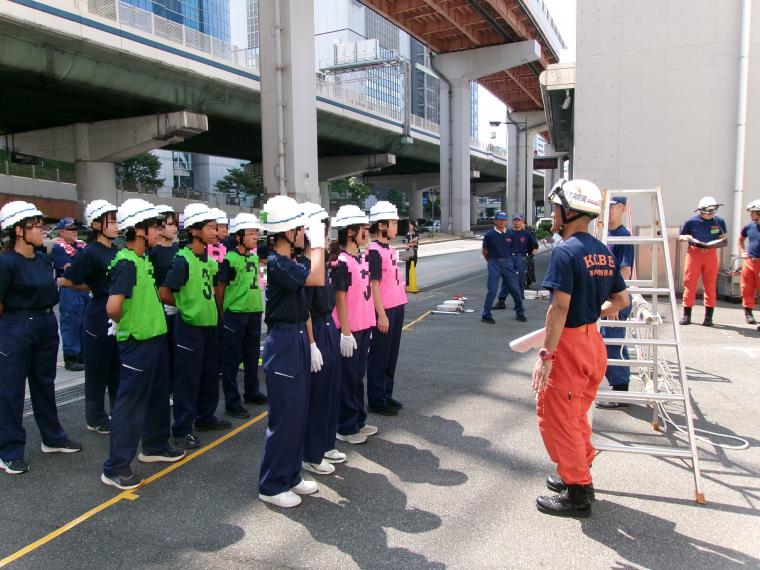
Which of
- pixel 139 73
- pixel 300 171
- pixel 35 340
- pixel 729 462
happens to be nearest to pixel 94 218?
pixel 35 340

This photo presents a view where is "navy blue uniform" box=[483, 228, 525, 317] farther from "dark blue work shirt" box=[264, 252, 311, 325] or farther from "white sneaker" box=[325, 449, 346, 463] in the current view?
"dark blue work shirt" box=[264, 252, 311, 325]

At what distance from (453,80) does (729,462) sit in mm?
43242

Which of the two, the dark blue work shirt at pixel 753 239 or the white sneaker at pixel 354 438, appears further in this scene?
the dark blue work shirt at pixel 753 239

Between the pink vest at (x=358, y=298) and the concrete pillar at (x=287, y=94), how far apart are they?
1682 centimetres

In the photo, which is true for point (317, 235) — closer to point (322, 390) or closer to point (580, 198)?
point (322, 390)

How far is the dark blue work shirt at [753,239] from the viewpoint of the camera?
9.01m

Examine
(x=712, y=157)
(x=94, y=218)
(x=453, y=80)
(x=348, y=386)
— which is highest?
(x=453, y=80)

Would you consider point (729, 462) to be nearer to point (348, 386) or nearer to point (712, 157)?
point (348, 386)

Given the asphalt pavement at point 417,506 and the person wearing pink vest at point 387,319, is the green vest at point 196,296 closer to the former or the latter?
the asphalt pavement at point 417,506

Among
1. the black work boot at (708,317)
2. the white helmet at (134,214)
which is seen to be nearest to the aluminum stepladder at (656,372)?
the white helmet at (134,214)

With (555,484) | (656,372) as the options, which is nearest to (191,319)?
(555,484)

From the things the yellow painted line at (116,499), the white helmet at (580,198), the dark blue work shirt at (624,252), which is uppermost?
the white helmet at (580,198)

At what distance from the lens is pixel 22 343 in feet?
15.1

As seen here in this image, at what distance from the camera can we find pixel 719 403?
232 inches
